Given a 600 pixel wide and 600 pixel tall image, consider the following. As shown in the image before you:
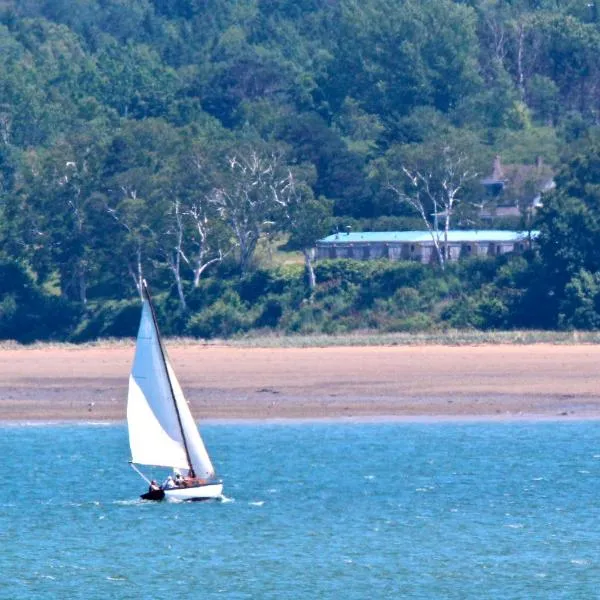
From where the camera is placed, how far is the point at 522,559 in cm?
3052

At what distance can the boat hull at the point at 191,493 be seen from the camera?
35188 millimetres

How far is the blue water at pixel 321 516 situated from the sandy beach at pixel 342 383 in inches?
45.4

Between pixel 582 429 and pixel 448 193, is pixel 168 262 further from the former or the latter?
pixel 582 429

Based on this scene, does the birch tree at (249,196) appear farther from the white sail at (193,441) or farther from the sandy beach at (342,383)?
the white sail at (193,441)

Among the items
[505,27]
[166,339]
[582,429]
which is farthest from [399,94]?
[582,429]

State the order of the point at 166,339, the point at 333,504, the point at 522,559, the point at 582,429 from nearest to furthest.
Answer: the point at 522,559
the point at 333,504
the point at 582,429
the point at 166,339

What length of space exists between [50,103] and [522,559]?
73943 millimetres

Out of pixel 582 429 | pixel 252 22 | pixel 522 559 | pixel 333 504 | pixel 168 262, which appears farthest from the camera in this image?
pixel 252 22

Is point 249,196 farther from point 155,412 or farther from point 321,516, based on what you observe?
point 321,516

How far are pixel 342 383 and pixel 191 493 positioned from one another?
13964 millimetres

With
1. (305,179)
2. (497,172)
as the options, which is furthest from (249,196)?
(497,172)

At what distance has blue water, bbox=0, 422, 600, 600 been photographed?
1158 inches

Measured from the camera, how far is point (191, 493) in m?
35.4

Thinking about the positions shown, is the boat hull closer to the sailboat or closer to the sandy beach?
the sailboat
